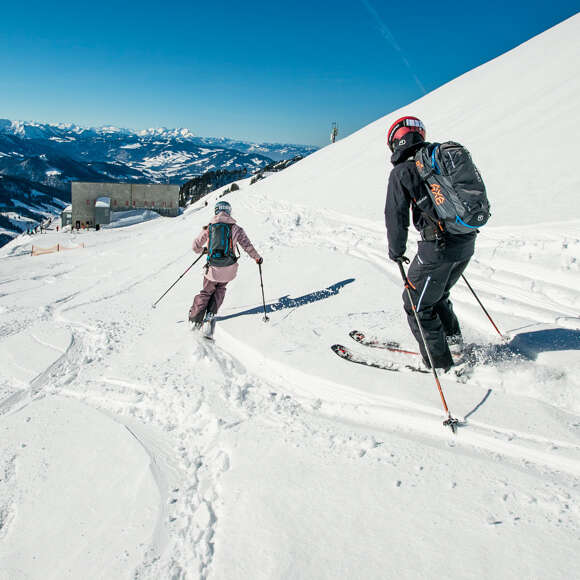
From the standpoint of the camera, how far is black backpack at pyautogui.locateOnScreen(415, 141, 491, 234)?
9.29ft

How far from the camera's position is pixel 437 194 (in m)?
3.02

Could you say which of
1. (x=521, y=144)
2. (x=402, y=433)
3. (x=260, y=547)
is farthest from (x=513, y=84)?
(x=260, y=547)

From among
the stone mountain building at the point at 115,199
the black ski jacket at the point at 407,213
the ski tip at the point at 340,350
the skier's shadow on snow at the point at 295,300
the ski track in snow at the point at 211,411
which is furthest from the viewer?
the stone mountain building at the point at 115,199

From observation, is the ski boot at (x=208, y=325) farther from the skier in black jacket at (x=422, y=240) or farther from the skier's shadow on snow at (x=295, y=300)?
the skier in black jacket at (x=422, y=240)

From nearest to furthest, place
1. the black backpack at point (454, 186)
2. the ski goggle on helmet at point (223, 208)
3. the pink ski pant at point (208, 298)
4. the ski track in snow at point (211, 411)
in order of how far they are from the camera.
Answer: the ski track in snow at point (211, 411) → the black backpack at point (454, 186) → the pink ski pant at point (208, 298) → the ski goggle on helmet at point (223, 208)

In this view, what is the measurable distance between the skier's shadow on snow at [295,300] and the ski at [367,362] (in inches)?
75.7

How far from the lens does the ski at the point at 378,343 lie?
4.24 m

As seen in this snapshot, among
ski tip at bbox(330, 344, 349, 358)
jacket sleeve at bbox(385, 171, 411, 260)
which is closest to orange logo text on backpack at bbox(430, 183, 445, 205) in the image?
jacket sleeve at bbox(385, 171, 411, 260)

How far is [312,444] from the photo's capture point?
281 centimetres

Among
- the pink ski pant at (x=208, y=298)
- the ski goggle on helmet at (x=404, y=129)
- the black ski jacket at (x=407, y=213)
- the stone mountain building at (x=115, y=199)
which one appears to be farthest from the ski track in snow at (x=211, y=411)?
the stone mountain building at (x=115, y=199)

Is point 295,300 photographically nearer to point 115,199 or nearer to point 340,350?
point 340,350

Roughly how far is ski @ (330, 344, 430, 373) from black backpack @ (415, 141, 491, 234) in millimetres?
1543

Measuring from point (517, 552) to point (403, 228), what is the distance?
94.2 inches

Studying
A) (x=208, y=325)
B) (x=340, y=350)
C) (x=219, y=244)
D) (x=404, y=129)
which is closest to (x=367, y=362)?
(x=340, y=350)
